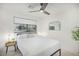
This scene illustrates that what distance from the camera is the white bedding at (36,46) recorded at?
198 centimetres

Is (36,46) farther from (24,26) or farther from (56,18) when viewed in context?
(56,18)

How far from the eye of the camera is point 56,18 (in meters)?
1.99

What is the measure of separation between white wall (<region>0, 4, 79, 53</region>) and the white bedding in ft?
0.35

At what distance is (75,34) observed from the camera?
6.62 feet

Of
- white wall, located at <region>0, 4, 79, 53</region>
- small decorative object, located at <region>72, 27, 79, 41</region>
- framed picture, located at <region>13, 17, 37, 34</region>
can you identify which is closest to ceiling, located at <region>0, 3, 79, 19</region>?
white wall, located at <region>0, 4, 79, 53</region>

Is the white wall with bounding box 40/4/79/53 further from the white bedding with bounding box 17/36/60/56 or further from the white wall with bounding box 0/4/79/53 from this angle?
the white bedding with bounding box 17/36/60/56

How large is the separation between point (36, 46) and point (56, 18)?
1.86 feet

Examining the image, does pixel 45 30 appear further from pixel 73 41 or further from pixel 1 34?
pixel 1 34

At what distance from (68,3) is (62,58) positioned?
0.91 m

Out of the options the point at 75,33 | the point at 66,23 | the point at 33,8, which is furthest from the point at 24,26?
the point at 75,33

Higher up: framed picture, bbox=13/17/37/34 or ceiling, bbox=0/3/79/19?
ceiling, bbox=0/3/79/19

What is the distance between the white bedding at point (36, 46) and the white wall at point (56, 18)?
0.11 metres

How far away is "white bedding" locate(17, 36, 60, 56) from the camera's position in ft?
6.50

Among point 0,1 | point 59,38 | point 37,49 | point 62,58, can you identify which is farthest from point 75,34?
point 0,1
